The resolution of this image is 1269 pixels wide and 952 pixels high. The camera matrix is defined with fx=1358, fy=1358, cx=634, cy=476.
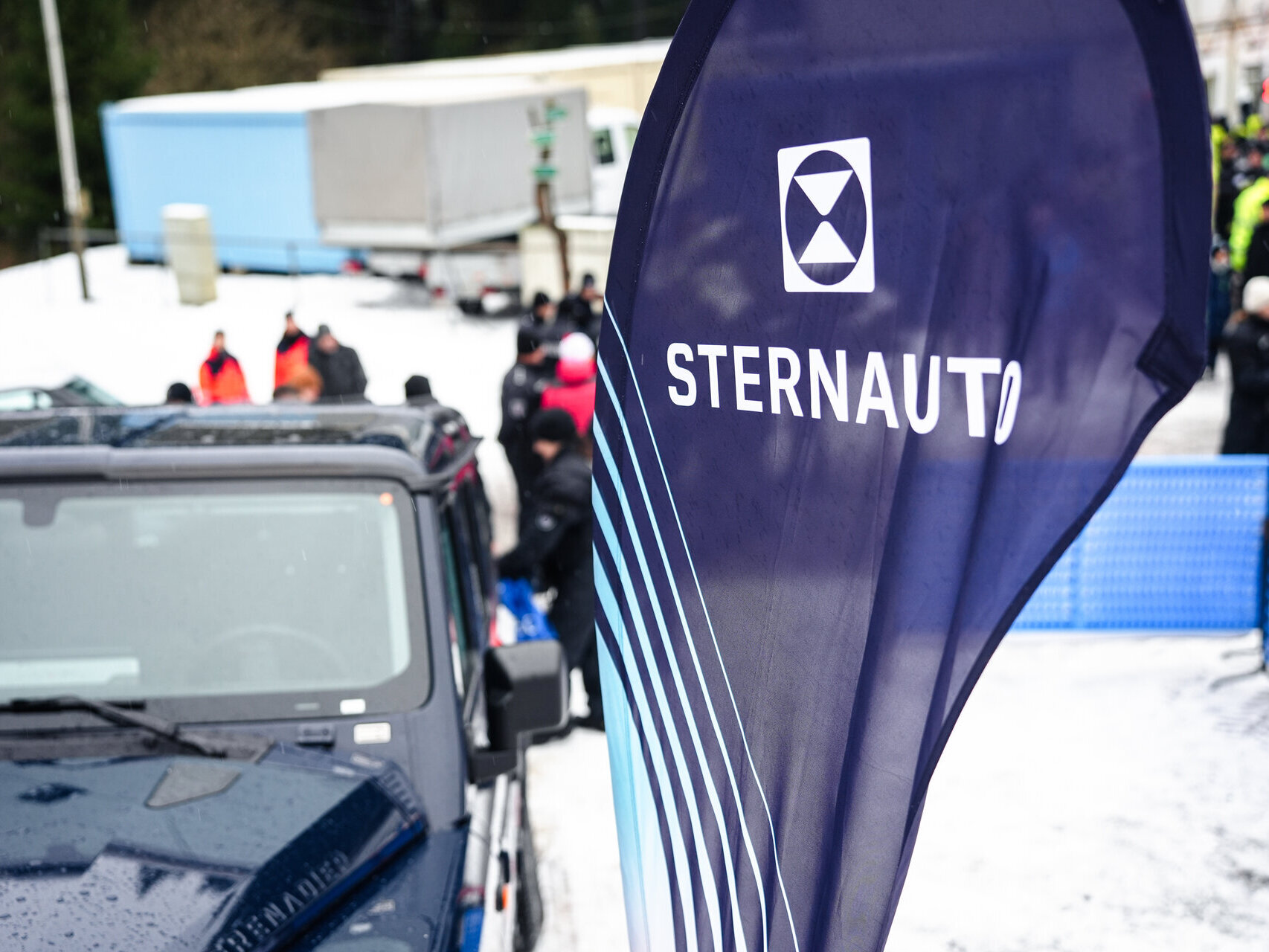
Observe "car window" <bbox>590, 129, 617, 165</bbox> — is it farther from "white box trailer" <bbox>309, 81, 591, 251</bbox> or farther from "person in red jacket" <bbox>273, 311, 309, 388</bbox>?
"person in red jacket" <bbox>273, 311, 309, 388</bbox>

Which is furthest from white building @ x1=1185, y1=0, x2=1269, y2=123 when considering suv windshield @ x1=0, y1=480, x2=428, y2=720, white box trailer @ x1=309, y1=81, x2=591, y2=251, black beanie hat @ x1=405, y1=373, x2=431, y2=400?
suv windshield @ x1=0, y1=480, x2=428, y2=720

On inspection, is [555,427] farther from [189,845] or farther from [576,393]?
[189,845]

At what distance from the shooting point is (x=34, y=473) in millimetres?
3369

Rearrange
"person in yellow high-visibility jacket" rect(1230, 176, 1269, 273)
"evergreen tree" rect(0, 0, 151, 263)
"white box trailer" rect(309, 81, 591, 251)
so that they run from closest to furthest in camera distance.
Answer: "person in yellow high-visibility jacket" rect(1230, 176, 1269, 273)
"white box trailer" rect(309, 81, 591, 251)
"evergreen tree" rect(0, 0, 151, 263)

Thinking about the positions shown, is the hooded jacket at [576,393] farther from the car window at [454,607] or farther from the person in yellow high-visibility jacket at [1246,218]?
the person in yellow high-visibility jacket at [1246,218]

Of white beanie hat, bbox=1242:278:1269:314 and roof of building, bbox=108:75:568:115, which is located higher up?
roof of building, bbox=108:75:568:115

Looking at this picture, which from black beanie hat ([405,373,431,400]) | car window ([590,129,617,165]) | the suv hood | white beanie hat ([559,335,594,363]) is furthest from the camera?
car window ([590,129,617,165])

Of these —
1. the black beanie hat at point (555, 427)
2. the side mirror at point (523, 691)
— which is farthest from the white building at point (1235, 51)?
the side mirror at point (523, 691)

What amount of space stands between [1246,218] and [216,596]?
1344 cm

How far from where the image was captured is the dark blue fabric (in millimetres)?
1597

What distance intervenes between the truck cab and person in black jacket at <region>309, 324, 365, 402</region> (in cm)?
777

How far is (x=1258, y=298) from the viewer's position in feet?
28.9

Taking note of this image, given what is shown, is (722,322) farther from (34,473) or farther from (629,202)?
(34,473)

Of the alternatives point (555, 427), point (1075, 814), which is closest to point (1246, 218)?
point (1075, 814)
